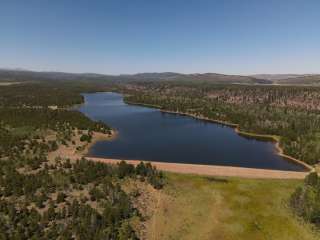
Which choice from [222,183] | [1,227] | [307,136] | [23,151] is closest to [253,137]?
[307,136]

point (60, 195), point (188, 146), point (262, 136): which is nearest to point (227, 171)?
point (188, 146)

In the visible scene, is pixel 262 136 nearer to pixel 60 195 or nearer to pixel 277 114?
pixel 277 114

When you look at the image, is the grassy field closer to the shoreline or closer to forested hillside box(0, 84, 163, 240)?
forested hillside box(0, 84, 163, 240)

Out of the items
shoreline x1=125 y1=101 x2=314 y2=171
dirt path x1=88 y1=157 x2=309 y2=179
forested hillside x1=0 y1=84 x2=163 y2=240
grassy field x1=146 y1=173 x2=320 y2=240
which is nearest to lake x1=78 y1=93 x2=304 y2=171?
shoreline x1=125 y1=101 x2=314 y2=171

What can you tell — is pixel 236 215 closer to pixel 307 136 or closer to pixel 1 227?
pixel 1 227

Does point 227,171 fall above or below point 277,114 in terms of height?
below

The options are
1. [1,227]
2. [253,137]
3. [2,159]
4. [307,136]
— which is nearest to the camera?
[1,227]
